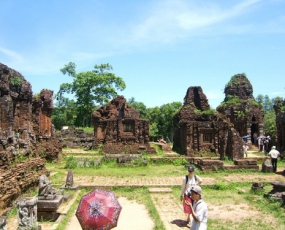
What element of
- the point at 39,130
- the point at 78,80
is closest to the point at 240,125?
the point at 39,130

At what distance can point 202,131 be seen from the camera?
23.9m

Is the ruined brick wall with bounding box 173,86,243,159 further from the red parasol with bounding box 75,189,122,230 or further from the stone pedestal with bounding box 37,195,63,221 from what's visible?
the red parasol with bounding box 75,189,122,230

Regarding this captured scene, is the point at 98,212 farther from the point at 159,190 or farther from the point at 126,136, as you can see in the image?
the point at 126,136

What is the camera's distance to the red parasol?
15.2 feet

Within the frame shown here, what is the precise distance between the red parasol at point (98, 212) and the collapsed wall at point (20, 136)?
520 cm

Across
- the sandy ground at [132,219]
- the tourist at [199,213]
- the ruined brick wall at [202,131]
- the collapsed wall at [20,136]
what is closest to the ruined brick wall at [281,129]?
the ruined brick wall at [202,131]

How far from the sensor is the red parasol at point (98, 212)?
464cm

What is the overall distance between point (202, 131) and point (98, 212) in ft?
65.7

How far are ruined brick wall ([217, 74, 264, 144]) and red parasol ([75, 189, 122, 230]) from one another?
29240 millimetres

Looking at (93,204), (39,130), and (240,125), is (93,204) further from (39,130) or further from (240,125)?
(240,125)

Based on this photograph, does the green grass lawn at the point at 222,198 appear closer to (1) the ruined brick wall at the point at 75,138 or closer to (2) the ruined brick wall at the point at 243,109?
(1) the ruined brick wall at the point at 75,138

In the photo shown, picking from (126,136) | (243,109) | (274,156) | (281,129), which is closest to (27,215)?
(274,156)

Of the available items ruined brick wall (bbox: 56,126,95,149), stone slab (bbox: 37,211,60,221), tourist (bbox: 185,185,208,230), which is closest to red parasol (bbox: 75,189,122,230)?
tourist (bbox: 185,185,208,230)

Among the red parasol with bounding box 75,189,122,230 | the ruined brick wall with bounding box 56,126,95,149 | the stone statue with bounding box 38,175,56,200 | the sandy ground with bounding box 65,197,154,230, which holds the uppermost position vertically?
the ruined brick wall with bounding box 56,126,95,149
